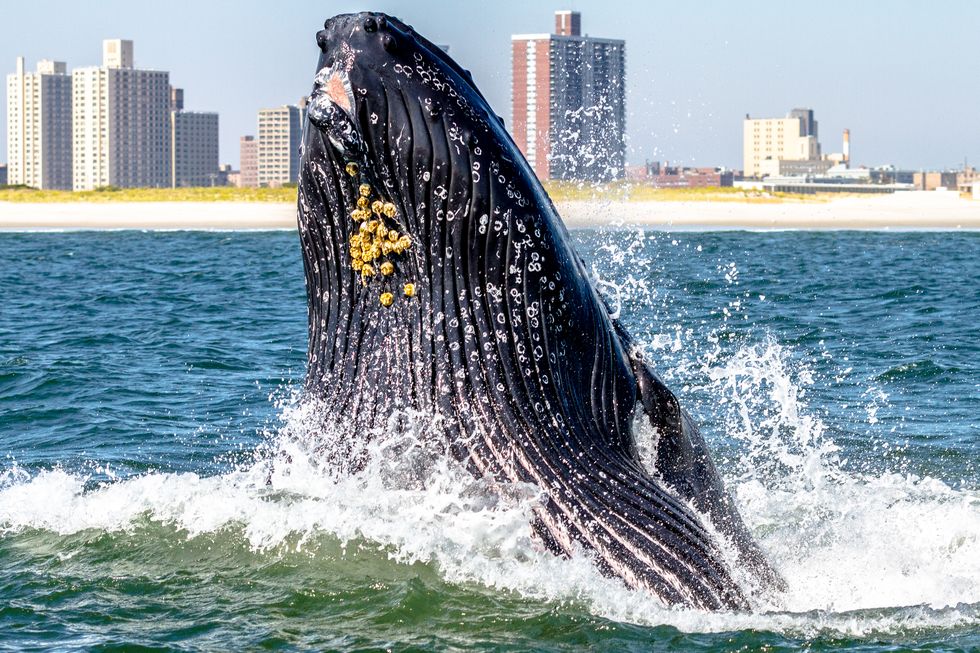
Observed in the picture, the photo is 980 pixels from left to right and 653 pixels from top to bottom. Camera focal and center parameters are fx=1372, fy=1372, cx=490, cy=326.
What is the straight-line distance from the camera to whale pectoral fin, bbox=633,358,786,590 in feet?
16.0

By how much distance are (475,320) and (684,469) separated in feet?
3.17

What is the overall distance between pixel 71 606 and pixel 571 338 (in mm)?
2369

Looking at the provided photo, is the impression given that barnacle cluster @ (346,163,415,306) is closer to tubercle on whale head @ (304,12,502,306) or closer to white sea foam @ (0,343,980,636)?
tubercle on whale head @ (304,12,502,306)

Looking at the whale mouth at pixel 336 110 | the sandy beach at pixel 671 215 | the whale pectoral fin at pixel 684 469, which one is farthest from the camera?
the sandy beach at pixel 671 215

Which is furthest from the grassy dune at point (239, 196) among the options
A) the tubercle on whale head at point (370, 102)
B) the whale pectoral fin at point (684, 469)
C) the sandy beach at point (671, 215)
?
the tubercle on whale head at point (370, 102)

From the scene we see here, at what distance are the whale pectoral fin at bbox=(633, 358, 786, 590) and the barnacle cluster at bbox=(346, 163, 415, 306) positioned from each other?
3.13 ft

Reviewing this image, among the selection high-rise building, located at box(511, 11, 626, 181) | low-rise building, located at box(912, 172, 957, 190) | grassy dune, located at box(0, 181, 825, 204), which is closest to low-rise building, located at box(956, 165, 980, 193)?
low-rise building, located at box(912, 172, 957, 190)

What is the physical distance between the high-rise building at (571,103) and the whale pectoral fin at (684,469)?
1.01 metres

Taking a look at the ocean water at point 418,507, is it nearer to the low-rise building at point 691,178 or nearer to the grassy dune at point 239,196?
the low-rise building at point 691,178

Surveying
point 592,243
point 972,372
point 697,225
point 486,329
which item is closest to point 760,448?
point 592,243

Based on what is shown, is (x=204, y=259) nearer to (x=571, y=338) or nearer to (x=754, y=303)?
(x=754, y=303)

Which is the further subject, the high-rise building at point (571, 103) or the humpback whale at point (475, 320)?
the high-rise building at point (571, 103)

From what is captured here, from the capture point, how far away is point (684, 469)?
195 inches

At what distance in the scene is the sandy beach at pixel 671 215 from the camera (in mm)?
78500
